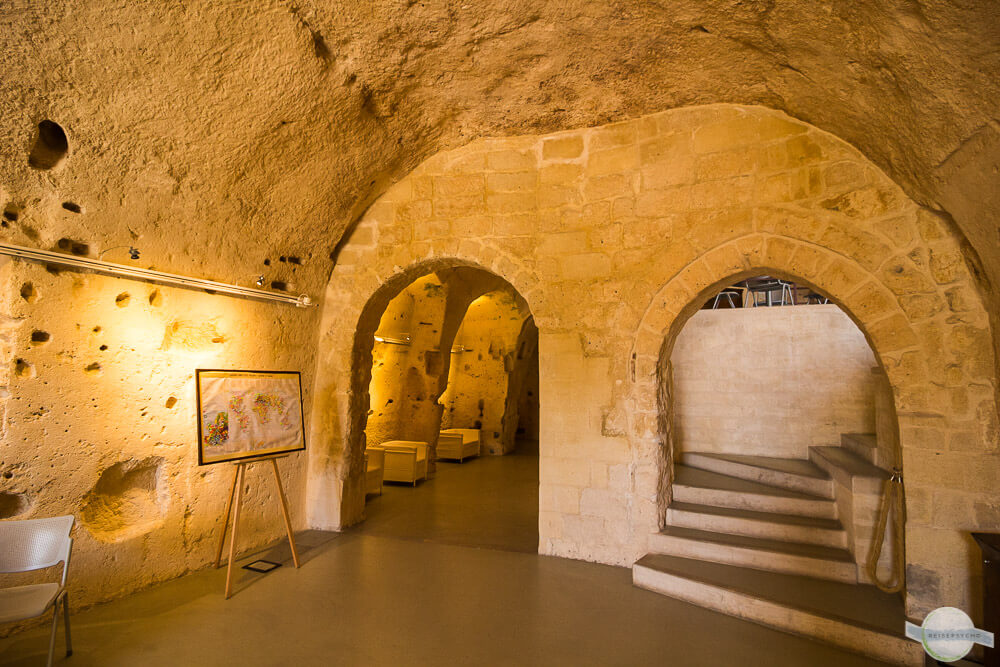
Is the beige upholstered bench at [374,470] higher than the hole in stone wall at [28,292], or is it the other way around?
the hole in stone wall at [28,292]

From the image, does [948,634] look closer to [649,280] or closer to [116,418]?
[649,280]

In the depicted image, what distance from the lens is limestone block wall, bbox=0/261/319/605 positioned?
9.62 ft

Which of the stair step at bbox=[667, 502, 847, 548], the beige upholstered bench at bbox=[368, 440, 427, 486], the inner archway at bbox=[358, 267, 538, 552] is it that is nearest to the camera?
the stair step at bbox=[667, 502, 847, 548]

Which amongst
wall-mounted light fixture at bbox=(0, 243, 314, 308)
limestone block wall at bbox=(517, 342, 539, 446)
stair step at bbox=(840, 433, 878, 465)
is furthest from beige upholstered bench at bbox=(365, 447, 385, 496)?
limestone block wall at bbox=(517, 342, 539, 446)

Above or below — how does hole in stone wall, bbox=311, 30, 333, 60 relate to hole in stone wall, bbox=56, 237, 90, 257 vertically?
above

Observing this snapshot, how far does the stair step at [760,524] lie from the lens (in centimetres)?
366

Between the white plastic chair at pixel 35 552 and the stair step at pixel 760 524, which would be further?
the stair step at pixel 760 524

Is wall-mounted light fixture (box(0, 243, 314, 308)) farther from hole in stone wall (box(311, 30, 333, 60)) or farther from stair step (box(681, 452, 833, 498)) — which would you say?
stair step (box(681, 452, 833, 498))

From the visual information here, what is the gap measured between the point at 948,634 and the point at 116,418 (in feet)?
16.6

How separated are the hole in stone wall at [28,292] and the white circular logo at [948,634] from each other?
17.1ft

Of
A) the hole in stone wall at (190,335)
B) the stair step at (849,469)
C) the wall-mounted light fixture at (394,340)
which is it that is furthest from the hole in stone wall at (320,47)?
the stair step at (849,469)
